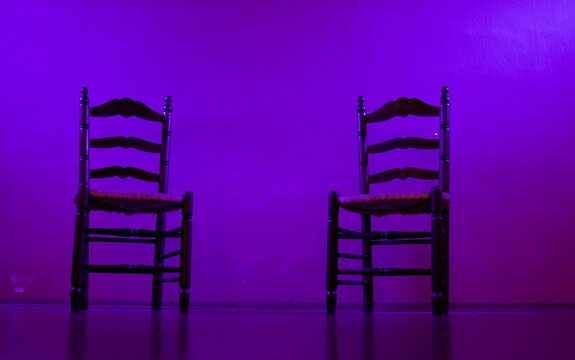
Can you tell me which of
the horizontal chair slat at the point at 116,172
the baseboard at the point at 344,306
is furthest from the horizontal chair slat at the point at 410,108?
the horizontal chair slat at the point at 116,172

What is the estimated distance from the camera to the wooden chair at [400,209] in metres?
Result: 2.31

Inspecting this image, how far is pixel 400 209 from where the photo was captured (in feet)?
7.75

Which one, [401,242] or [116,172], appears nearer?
[401,242]

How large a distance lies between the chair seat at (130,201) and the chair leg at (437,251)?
3.16 ft

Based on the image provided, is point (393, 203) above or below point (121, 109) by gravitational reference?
below

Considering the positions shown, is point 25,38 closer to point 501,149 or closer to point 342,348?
point 501,149

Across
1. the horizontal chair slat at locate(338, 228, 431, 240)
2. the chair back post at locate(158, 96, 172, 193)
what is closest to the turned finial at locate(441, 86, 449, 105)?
the horizontal chair slat at locate(338, 228, 431, 240)

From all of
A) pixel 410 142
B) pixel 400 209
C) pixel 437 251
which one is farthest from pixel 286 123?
pixel 437 251

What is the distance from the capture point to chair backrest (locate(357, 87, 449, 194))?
8.59 ft

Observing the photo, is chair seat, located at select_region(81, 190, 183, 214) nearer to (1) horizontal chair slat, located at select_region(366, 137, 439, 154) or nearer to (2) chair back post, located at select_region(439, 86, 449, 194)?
(1) horizontal chair slat, located at select_region(366, 137, 439, 154)

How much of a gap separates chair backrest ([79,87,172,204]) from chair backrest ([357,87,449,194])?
3.03 feet

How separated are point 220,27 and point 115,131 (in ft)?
2.83

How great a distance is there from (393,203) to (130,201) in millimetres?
965

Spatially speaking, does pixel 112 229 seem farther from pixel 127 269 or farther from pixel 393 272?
pixel 393 272
